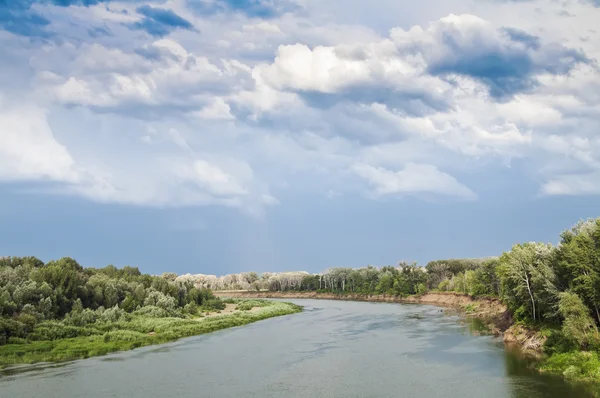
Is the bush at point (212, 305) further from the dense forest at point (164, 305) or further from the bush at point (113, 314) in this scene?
the bush at point (113, 314)

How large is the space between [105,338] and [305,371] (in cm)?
2764

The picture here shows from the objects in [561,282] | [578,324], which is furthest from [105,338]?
[561,282]

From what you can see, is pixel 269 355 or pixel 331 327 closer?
pixel 269 355

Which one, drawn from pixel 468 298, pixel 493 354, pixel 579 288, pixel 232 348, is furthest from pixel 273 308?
pixel 579 288

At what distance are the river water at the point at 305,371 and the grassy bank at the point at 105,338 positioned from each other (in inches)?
127

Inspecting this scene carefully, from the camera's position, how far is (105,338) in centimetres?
A: 5619

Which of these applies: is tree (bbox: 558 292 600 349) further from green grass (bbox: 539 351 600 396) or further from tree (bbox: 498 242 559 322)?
tree (bbox: 498 242 559 322)

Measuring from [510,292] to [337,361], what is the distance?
979 inches

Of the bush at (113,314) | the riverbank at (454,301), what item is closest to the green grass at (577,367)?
the riverbank at (454,301)

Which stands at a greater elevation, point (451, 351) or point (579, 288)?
point (579, 288)

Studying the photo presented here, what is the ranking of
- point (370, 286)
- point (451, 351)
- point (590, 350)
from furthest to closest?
point (370, 286) < point (451, 351) < point (590, 350)

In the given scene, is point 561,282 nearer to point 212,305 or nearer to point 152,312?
point 152,312

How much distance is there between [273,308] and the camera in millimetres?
105562

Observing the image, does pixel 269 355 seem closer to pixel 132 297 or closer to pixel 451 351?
pixel 451 351
